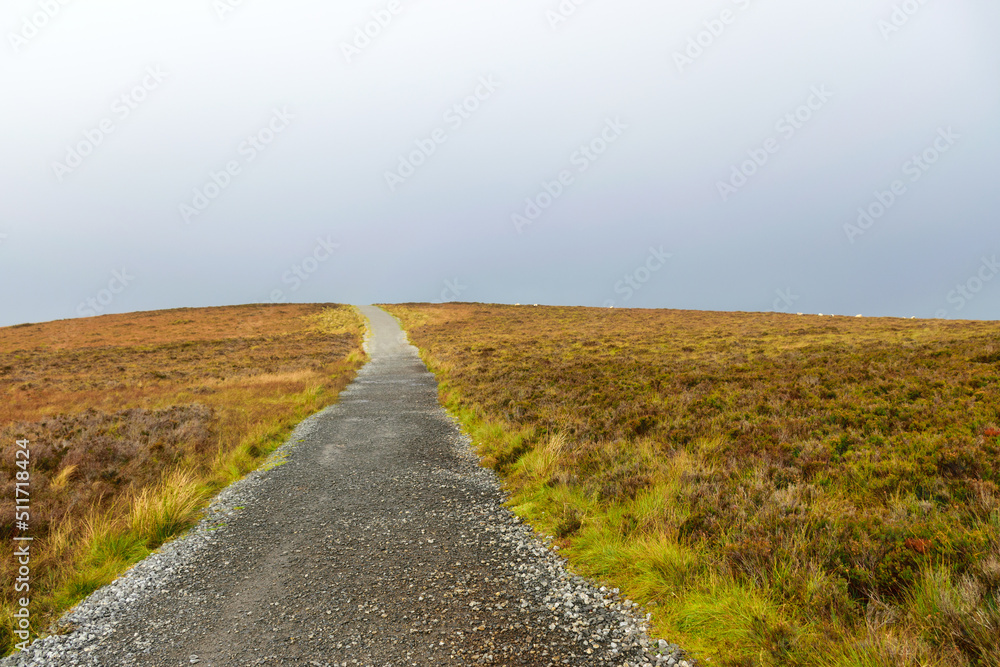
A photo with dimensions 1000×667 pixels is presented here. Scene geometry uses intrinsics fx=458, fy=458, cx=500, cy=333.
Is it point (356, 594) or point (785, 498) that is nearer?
point (356, 594)

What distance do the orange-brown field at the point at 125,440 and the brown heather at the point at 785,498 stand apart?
18.9ft

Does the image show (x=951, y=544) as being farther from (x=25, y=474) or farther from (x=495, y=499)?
(x=25, y=474)

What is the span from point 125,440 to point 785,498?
12.7m

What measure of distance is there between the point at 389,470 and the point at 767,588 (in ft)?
24.1

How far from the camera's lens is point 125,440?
10172 mm

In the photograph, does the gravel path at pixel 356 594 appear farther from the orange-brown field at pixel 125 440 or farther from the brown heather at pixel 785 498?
the brown heather at pixel 785 498

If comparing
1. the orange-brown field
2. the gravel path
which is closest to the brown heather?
the gravel path

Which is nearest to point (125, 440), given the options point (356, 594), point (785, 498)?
point (356, 594)

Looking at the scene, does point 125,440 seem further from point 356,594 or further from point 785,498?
point 785,498

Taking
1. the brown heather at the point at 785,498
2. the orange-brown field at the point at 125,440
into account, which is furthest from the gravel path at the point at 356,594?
the brown heather at the point at 785,498

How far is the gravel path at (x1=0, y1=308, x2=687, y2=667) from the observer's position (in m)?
4.28

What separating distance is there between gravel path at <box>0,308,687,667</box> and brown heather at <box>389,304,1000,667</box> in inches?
28.0

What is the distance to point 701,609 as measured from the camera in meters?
4.33

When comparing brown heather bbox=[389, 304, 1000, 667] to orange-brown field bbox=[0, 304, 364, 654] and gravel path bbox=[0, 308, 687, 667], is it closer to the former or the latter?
gravel path bbox=[0, 308, 687, 667]
